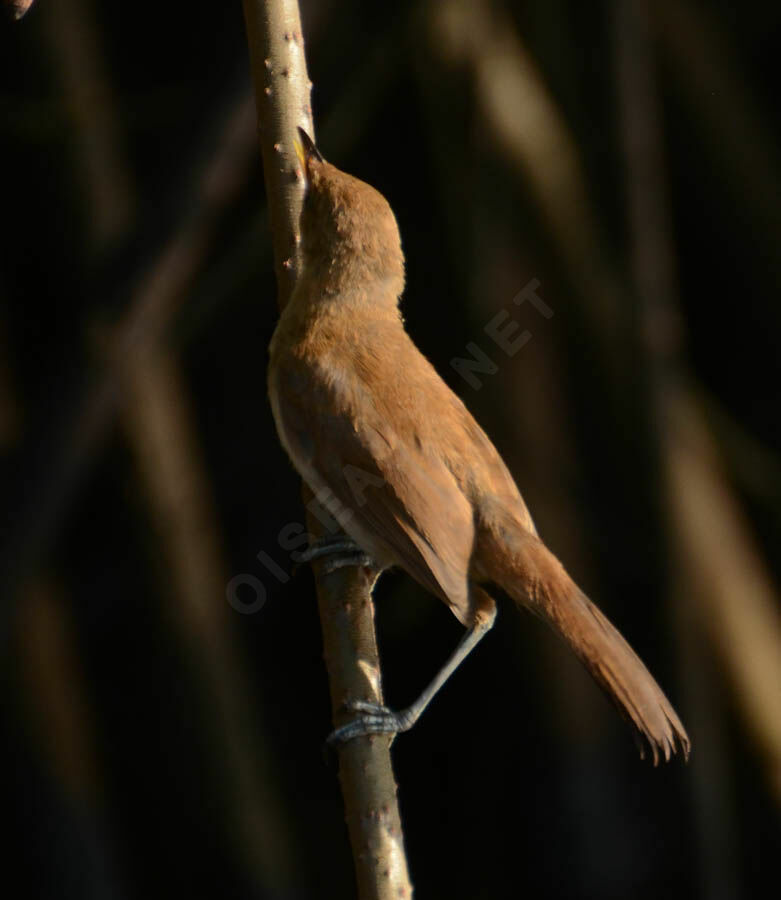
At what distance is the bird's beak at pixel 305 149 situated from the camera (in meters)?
2.27

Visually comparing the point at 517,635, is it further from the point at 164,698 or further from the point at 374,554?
the point at 374,554

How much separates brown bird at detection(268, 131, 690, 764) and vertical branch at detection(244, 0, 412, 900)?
55 millimetres

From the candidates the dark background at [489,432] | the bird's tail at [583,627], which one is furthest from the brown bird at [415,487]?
the dark background at [489,432]

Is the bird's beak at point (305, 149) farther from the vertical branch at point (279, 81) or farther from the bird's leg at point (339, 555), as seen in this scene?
the bird's leg at point (339, 555)

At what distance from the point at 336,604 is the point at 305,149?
2.81 feet

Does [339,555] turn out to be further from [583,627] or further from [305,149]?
[305,149]

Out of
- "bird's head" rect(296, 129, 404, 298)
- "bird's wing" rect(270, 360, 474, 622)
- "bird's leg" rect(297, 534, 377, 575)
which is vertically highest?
"bird's head" rect(296, 129, 404, 298)

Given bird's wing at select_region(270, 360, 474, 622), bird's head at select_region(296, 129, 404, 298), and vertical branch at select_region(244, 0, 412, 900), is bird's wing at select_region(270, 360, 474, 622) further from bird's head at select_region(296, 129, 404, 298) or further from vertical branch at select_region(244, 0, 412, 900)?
bird's head at select_region(296, 129, 404, 298)

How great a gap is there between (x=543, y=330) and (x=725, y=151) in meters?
0.86

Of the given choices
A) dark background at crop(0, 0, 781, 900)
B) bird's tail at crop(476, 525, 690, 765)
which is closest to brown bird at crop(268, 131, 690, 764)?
bird's tail at crop(476, 525, 690, 765)

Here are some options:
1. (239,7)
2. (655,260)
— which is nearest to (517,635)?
(655,260)

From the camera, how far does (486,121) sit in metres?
4.24

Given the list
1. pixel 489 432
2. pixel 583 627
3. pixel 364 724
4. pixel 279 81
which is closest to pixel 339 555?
pixel 364 724

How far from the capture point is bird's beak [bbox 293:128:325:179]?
227 cm
